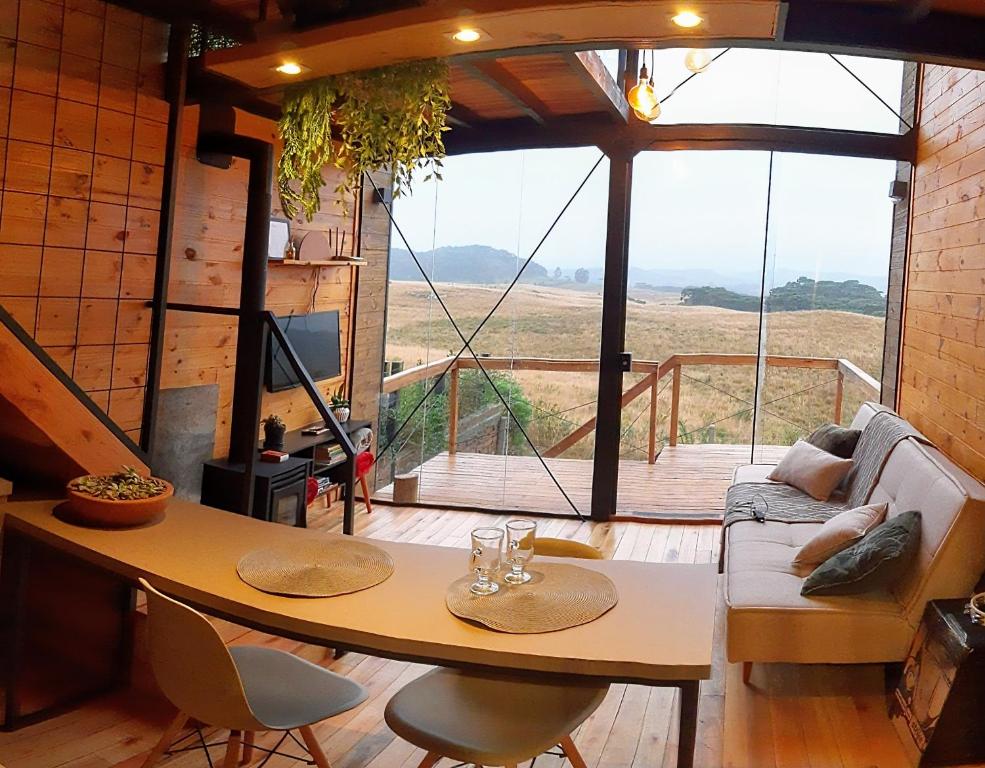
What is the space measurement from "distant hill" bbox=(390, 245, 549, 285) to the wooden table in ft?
11.3

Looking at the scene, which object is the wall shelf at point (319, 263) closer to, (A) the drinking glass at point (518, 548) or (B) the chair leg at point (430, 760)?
(A) the drinking glass at point (518, 548)

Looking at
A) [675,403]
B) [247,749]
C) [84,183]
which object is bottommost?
[247,749]

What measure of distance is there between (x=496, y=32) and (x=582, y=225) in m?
3.17

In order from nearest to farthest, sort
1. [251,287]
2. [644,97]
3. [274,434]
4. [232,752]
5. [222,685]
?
[222,685]
[232,752]
[251,287]
[644,97]
[274,434]

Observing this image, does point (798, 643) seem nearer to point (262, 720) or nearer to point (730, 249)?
point (262, 720)

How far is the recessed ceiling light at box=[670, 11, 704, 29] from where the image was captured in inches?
103

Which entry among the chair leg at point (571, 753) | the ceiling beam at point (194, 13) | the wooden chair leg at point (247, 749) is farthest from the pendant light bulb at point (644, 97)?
the wooden chair leg at point (247, 749)

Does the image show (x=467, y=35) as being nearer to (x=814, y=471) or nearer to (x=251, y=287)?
(x=251, y=287)

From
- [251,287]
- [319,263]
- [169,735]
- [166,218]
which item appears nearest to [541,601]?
[169,735]

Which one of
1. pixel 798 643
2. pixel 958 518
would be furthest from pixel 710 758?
pixel 958 518

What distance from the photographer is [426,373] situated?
6.41m

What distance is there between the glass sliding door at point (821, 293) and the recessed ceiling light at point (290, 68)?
3.41m

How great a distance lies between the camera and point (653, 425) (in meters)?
6.23

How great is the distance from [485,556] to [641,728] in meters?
1.30
